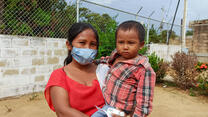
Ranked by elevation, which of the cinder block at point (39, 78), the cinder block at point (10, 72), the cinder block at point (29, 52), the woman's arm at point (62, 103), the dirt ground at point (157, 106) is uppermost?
the cinder block at point (29, 52)

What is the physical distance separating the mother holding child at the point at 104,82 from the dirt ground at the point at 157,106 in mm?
2170

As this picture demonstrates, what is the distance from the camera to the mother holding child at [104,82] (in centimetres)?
114

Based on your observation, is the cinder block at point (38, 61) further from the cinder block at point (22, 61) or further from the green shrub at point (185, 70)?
the green shrub at point (185, 70)

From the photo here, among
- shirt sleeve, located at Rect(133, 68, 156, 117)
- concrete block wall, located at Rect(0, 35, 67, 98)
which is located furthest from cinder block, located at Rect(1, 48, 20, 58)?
shirt sleeve, located at Rect(133, 68, 156, 117)

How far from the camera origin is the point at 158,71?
571 centimetres

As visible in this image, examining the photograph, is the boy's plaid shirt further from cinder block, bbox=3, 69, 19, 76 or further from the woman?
cinder block, bbox=3, 69, 19, 76

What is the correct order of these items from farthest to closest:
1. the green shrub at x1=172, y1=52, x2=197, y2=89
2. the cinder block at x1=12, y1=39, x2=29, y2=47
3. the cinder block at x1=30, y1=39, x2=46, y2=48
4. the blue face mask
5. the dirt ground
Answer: the green shrub at x1=172, y1=52, x2=197, y2=89 < the cinder block at x1=30, y1=39, x2=46, y2=48 < the cinder block at x1=12, y1=39, x2=29, y2=47 < the dirt ground < the blue face mask

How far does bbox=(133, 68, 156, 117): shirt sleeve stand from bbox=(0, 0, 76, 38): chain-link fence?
134 inches

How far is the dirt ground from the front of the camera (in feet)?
10.1

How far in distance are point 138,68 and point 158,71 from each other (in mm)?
4807

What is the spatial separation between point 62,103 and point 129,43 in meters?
0.73

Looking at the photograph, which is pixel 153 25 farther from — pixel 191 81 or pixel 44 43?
pixel 44 43

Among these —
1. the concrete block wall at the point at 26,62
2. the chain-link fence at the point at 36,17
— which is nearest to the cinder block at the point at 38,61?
the concrete block wall at the point at 26,62

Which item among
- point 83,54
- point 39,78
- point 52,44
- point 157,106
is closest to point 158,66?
point 157,106
